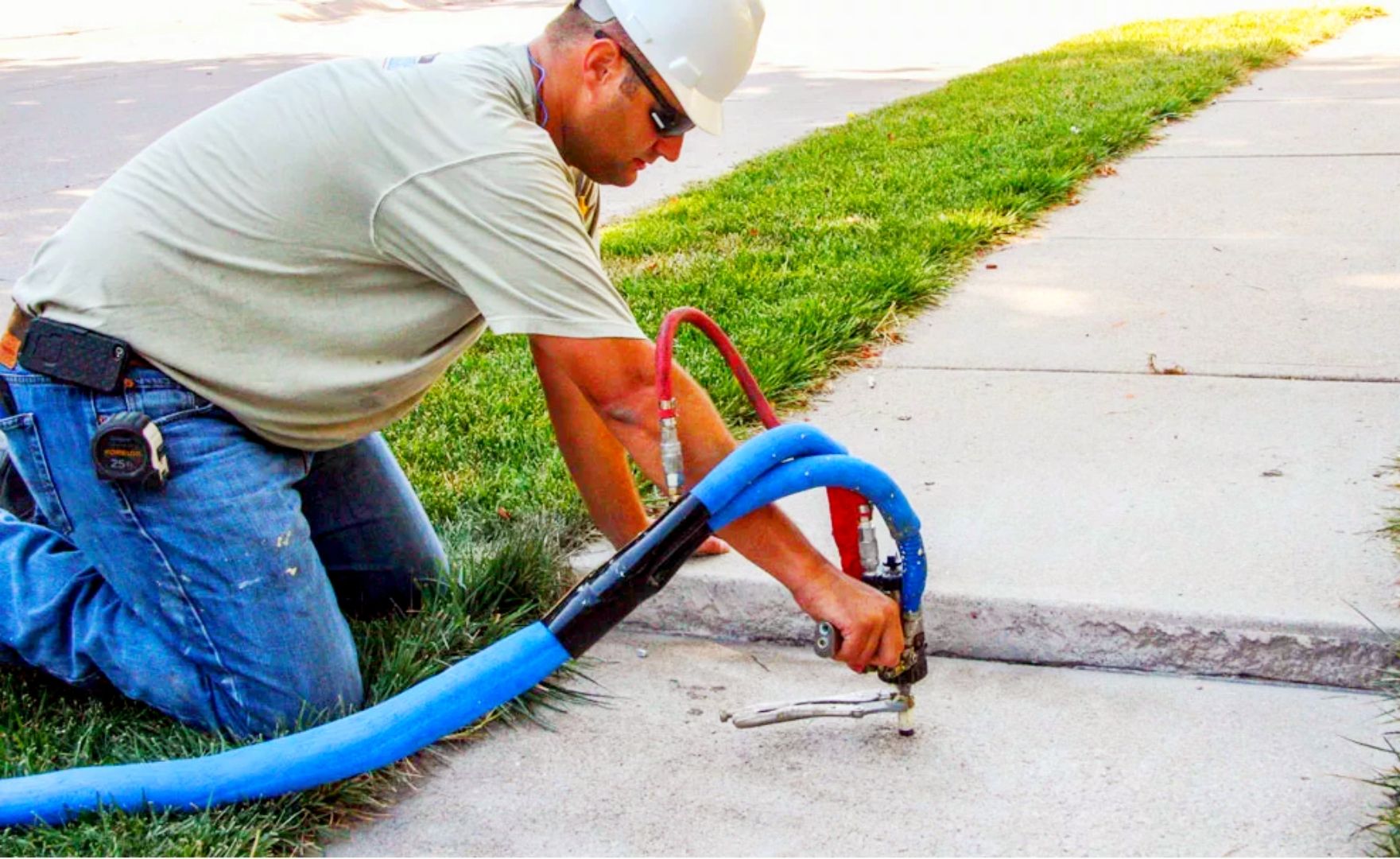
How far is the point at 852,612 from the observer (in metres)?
2.39

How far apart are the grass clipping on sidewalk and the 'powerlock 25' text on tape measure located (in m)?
0.48

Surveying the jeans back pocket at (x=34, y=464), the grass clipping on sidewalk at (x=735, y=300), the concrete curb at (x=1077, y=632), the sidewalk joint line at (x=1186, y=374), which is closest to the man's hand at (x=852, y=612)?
the concrete curb at (x=1077, y=632)

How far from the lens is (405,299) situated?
8.45 ft

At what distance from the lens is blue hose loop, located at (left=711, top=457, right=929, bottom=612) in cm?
237

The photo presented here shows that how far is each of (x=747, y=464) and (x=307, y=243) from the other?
820mm

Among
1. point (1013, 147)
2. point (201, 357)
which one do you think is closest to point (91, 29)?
point (1013, 147)

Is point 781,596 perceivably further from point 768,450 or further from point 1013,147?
point 1013,147

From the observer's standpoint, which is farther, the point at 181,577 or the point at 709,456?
the point at 181,577

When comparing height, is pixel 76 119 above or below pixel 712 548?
below

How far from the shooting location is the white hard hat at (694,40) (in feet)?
8.04

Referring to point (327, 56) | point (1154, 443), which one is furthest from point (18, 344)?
point (327, 56)

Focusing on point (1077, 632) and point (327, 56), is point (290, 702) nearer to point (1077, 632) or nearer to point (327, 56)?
point (1077, 632)

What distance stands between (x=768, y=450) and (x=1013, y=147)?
5.01m

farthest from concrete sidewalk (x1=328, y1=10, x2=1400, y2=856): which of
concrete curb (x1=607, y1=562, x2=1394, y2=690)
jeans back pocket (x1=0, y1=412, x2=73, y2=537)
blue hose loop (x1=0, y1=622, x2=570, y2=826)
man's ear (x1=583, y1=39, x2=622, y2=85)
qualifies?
man's ear (x1=583, y1=39, x2=622, y2=85)
